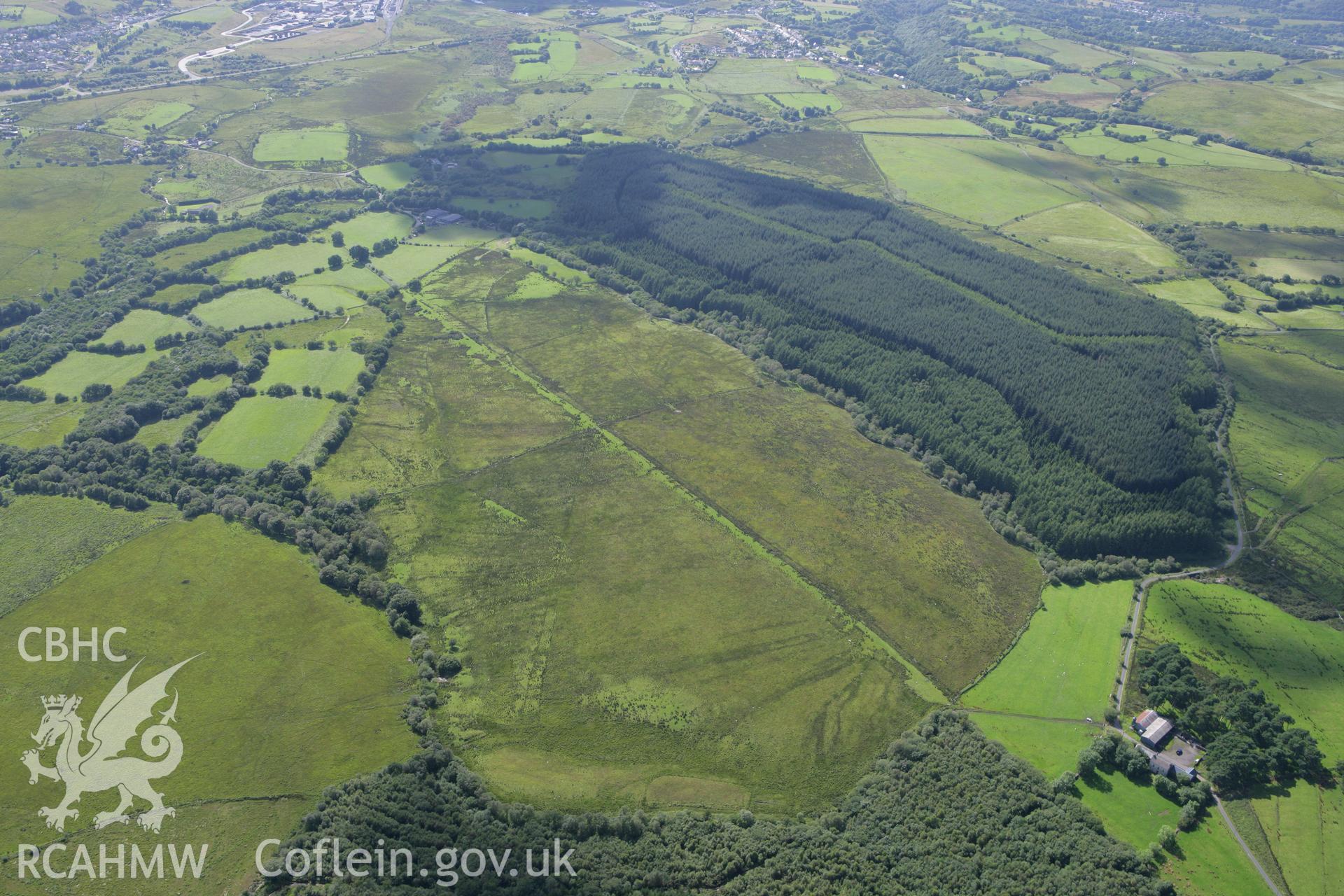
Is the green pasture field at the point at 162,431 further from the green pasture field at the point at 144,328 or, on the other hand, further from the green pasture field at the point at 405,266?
the green pasture field at the point at 405,266

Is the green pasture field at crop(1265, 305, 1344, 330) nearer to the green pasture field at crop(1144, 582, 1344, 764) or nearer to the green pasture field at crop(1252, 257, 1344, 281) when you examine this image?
the green pasture field at crop(1252, 257, 1344, 281)

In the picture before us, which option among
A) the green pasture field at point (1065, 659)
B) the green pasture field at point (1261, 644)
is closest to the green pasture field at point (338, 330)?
the green pasture field at point (1065, 659)

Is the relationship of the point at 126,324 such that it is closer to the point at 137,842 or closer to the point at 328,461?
the point at 328,461

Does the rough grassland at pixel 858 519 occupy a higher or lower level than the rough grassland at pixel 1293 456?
lower

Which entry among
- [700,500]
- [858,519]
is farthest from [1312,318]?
[700,500]

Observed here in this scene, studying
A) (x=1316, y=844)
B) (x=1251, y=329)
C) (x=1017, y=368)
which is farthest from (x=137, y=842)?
(x=1251, y=329)

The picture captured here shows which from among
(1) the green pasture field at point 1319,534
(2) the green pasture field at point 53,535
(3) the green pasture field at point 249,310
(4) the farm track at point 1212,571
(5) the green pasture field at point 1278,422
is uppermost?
(5) the green pasture field at point 1278,422
